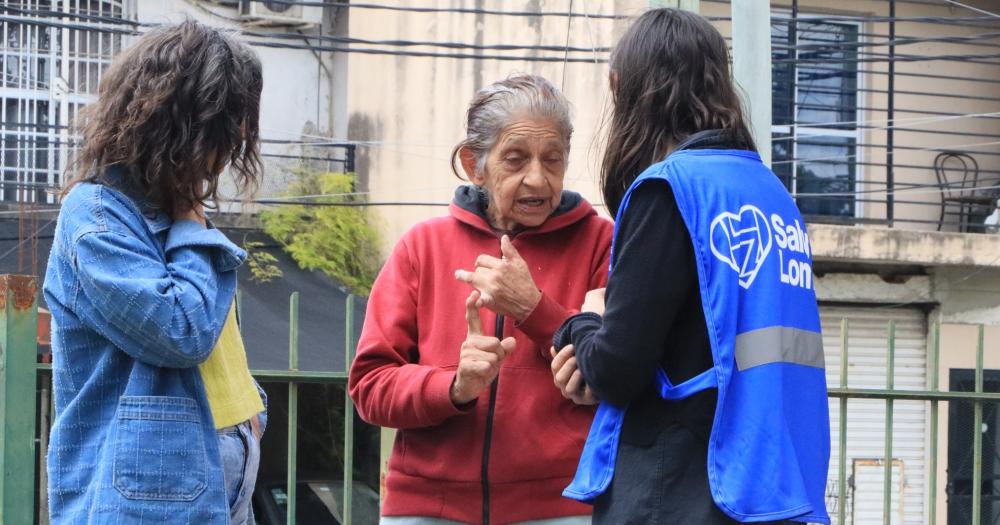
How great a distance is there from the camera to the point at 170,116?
7.92 ft

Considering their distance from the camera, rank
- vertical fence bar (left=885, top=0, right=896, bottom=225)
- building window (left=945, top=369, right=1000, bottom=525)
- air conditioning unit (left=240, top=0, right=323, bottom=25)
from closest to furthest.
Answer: building window (left=945, top=369, right=1000, bottom=525)
vertical fence bar (left=885, top=0, right=896, bottom=225)
air conditioning unit (left=240, top=0, right=323, bottom=25)

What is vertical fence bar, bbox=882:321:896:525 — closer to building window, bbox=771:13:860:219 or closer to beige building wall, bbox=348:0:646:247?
beige building wall, bbox=348:0:646:247

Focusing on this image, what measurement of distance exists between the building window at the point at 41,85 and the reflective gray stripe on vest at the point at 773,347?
9.67m

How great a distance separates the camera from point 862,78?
11805 millimetres

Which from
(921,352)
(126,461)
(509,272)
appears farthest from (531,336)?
(921,352)

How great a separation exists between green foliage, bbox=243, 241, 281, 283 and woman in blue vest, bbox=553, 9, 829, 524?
8633mm

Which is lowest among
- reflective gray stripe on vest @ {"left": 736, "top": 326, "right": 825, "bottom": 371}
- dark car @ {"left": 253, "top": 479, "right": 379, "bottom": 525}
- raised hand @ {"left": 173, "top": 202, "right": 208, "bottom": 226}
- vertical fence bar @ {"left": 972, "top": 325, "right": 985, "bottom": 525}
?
dark car @ {"left": 253, "top": 479, "right": 379, "bottom": 525}

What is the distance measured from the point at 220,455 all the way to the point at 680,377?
0.91 metres

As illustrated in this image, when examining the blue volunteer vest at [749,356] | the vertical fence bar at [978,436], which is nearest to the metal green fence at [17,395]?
the blue volunteer vest at [749,356]

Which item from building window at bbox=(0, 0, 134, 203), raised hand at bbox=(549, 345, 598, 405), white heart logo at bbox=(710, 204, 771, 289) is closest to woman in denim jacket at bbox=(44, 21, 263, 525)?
raised hand at bbox=(549, 345, 598, 405)

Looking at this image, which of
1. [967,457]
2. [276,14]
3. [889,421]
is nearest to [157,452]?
[889,421]

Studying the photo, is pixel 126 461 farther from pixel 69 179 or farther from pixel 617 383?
pixel 617 383

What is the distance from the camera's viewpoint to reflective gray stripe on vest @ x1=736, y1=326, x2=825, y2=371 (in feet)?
7.54

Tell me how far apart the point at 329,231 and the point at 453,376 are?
8.76 metres
